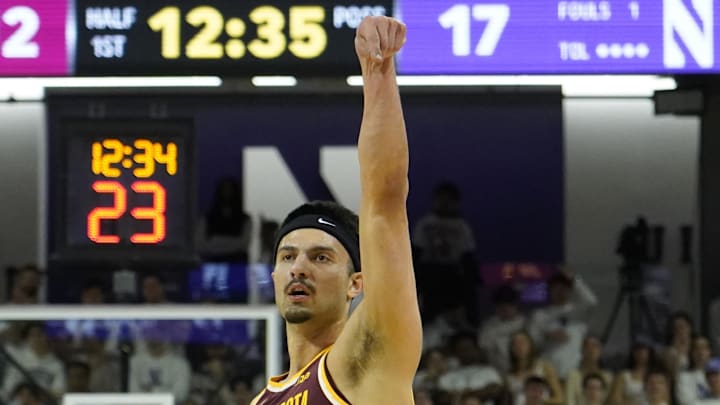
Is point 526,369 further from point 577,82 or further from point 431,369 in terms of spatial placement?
point 577,82

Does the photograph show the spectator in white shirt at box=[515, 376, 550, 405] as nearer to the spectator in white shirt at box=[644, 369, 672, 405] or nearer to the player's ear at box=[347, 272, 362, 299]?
the spectator in white shirt at box=[644, 369, 672, 405]

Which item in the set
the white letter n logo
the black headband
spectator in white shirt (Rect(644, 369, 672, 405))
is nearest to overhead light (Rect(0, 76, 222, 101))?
the white letter n logo

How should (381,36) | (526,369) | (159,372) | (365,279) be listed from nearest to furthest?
(381,36) < (365,279) < (159,372) < (526,369)

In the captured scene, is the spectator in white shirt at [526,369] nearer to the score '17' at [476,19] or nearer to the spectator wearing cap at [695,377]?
the spectator wearing cap at [695,377]

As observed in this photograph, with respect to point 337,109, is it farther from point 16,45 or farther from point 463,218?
point 16,45

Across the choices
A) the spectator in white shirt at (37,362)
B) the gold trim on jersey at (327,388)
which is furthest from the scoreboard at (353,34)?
the gold trim on jersey at (327,388)

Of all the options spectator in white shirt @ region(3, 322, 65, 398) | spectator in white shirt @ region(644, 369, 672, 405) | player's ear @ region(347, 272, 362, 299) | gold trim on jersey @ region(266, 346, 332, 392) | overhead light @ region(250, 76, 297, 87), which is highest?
overhead light @ region(250, 76, 297, 87)

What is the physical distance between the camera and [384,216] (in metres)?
2.54

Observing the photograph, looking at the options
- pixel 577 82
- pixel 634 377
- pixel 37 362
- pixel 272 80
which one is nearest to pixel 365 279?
pixel 272 80

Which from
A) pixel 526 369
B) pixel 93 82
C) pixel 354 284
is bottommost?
pixel 526 369

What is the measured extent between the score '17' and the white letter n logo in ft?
2.16

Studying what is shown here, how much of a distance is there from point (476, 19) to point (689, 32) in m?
0.87

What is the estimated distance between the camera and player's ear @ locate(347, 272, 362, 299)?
311 centimetres

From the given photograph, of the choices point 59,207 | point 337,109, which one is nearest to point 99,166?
point 59,207
